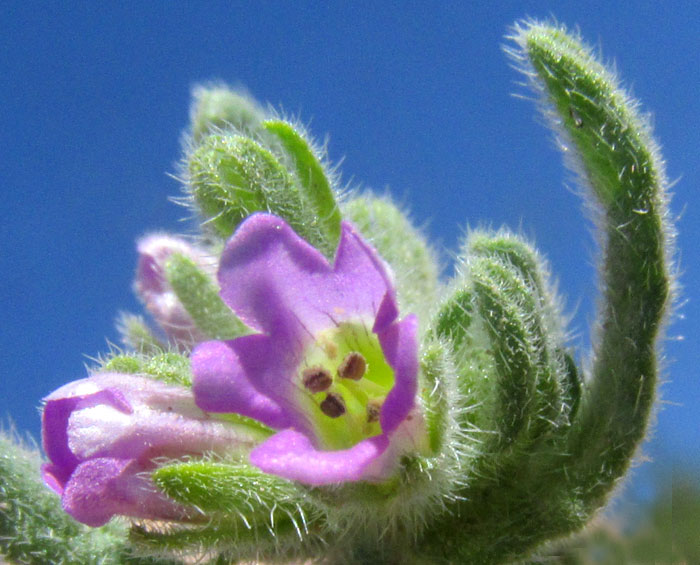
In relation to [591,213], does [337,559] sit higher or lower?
lower

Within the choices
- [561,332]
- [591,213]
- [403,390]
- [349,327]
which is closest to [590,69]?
[591,213]

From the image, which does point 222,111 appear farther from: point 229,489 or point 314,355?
point 229,489

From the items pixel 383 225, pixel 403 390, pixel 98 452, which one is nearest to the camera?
pixel 403 390

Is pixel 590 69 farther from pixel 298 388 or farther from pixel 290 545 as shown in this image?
pixel 290 545

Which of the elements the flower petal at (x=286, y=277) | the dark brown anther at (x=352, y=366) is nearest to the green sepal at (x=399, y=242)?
the dark brown anther at (x=352, y=366)

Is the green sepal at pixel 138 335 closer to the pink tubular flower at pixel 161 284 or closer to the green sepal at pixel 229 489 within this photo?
the pink tubular flower at pixel 161 284

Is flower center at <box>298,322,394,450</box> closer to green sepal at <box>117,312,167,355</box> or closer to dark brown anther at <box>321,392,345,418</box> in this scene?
dark brown anther at <box>321,392,345,418</box>

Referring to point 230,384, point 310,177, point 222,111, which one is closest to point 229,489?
point 230,384

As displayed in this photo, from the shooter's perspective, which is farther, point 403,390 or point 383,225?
point 383,225
